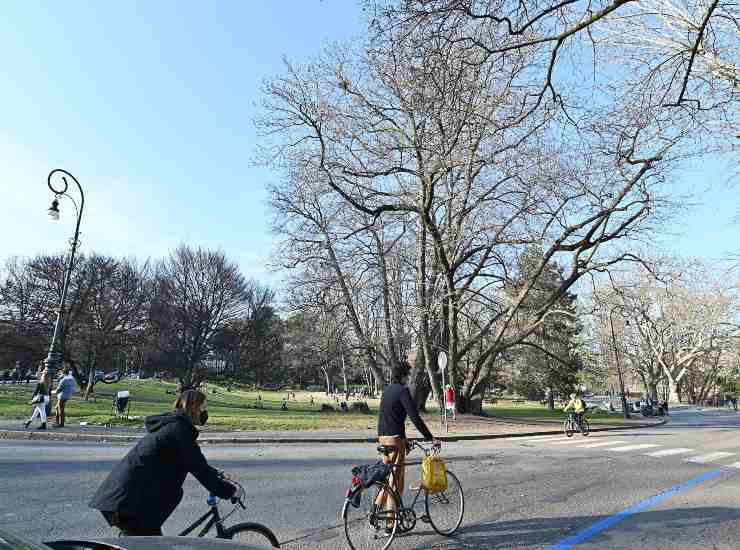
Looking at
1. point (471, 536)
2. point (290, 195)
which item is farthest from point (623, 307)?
point (471, 536)

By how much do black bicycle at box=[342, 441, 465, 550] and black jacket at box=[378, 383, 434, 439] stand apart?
0.19 meters

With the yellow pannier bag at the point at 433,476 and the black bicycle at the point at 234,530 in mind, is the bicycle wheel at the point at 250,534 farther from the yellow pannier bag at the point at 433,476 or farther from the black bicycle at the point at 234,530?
the yellow pannier bag at the point at 433,476

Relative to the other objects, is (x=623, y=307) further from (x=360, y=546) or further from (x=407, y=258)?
(x=360, y=546)

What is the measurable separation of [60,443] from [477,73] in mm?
13676

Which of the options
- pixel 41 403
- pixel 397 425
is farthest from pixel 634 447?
pixel 41 403

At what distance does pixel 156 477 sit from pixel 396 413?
283cm

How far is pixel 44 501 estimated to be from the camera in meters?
6.85

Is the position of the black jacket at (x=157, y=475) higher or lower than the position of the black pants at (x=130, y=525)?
higher

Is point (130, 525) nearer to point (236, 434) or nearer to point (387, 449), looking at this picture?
point (387, 449)

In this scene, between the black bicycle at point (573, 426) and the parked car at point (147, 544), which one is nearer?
the parked car at point (147, 544)

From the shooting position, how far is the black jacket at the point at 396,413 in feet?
18.7

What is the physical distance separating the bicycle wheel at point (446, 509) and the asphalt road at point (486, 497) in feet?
0.42

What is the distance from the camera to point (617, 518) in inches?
254

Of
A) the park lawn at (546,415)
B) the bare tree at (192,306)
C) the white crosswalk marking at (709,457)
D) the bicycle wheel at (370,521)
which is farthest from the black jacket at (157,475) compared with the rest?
the bare tree at (192,306)
